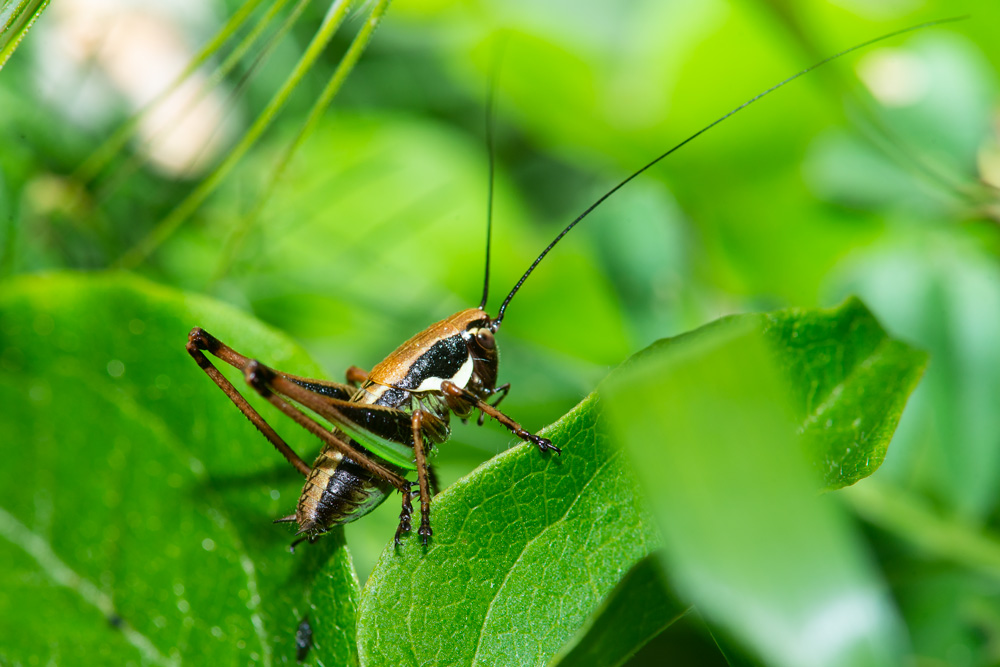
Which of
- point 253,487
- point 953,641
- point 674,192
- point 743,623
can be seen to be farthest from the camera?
point 674,192

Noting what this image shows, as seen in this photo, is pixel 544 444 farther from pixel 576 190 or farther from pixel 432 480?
pixel 576 190

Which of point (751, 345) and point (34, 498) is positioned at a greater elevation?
point (751, 345)

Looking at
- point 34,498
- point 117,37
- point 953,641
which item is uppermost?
point 117,37

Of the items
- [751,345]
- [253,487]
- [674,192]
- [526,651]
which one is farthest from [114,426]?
[674,192]

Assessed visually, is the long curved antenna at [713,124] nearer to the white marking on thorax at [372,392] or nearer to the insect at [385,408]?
the insect at [385,408]

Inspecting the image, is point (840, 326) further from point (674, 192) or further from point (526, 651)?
point (674, 192)

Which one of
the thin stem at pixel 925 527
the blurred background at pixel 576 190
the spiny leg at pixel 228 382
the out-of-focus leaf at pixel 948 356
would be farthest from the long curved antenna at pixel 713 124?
the thin stem at pixel 925 527

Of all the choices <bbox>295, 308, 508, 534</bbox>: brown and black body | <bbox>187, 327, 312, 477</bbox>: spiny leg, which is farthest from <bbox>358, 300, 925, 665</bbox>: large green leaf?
<bbox>295, 308, 508, 534</bbox>: brown and black body

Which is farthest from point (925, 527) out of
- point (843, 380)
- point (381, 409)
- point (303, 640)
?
point (303, 640)
